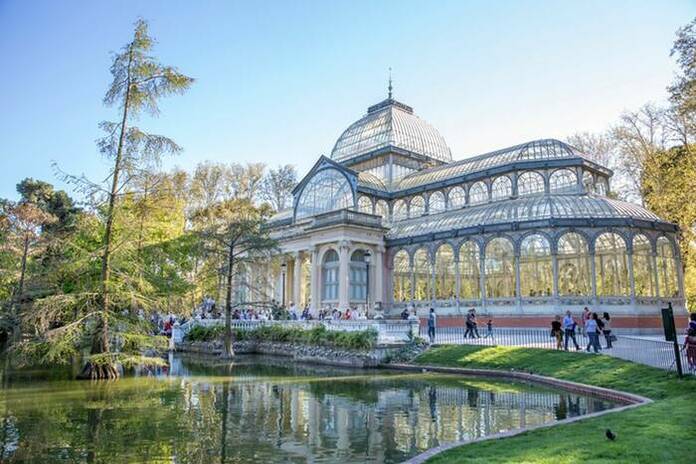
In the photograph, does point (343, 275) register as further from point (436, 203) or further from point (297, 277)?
point (436, 203)

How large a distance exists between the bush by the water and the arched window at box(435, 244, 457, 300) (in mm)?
11393

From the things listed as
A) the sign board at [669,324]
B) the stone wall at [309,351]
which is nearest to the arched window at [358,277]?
the stone wall at [309,351]

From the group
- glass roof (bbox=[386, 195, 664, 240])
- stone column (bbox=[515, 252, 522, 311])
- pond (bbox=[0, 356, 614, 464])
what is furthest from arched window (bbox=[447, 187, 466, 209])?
pond (bbox=[0, 356, 614, 464])

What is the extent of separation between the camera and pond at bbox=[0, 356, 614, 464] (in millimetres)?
9305

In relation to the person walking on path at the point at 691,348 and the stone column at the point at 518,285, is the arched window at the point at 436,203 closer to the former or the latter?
the stone column at the point at 518,285

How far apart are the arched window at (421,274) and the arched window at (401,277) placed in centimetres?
75

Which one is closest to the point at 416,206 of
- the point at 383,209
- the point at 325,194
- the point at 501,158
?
the point at 383,209

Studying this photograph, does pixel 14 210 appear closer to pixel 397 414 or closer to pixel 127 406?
pixel 127 406

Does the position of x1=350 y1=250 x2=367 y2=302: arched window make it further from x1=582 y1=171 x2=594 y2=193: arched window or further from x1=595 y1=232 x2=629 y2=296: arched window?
x1=582 y1=171 x2=594 y2=193: arched window

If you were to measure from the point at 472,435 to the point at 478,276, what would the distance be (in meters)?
24.7

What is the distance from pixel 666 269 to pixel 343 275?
2021 centimetres

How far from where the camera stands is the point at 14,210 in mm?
28656

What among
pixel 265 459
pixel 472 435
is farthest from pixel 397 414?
pixel 265 459

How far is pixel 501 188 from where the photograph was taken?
122 ft
